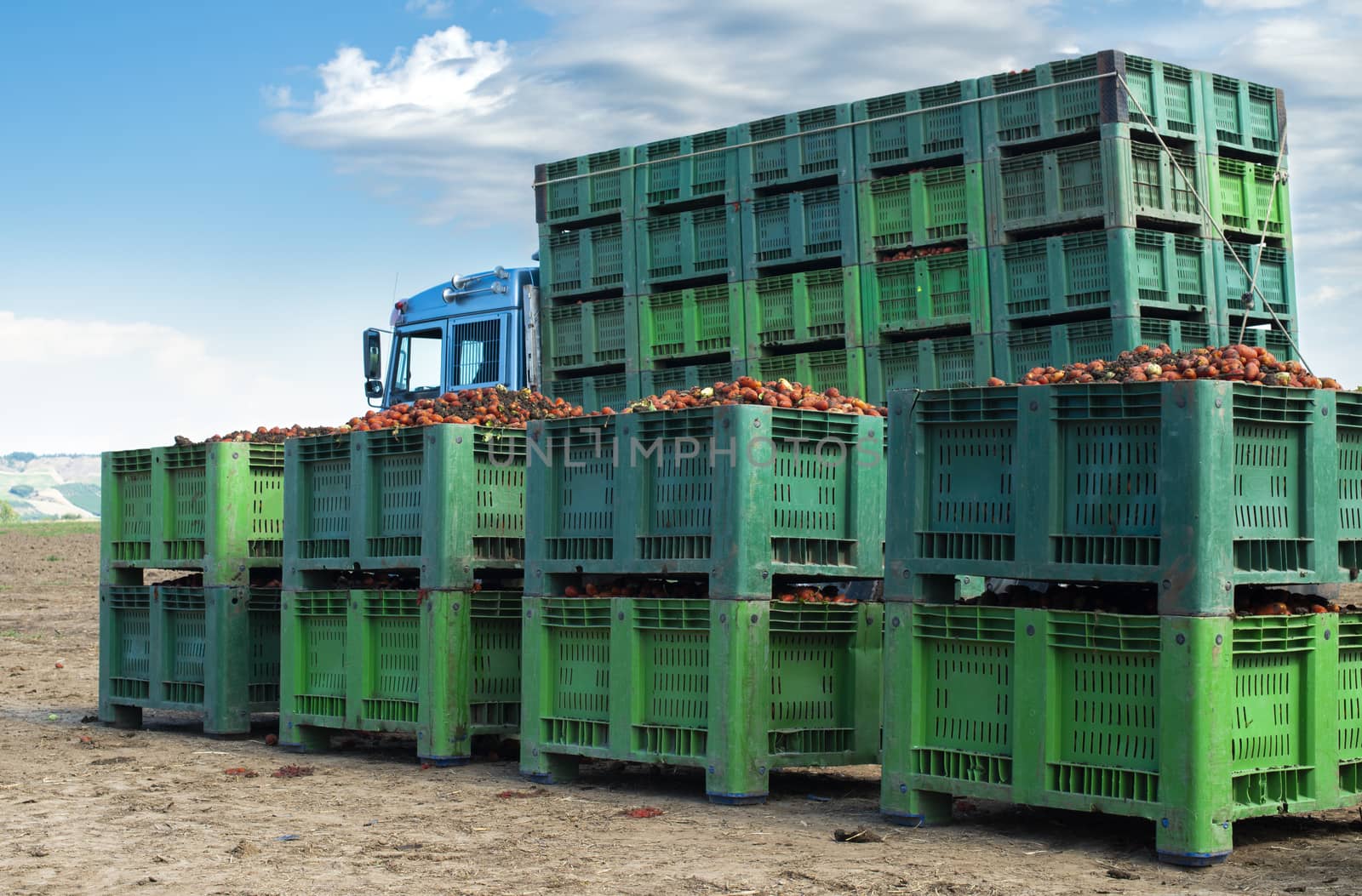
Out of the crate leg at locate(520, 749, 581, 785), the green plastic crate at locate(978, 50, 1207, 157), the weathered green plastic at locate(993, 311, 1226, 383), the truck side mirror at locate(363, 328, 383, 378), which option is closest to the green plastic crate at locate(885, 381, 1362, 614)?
the crate leg at locate(520, 749, 581, 785)

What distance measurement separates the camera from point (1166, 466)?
616cm

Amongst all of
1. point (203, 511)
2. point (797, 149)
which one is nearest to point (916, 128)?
point (797, 149)

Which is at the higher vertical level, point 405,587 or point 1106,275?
point 1106,275

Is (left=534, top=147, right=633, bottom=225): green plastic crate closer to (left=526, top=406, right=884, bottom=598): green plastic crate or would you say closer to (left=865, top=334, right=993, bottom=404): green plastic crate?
(left=865, top=334, right=993, bottom=404): green plastic crate

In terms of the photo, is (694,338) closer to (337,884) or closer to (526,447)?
(526,447)

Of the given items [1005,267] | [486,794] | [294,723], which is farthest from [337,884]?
[1005,267]

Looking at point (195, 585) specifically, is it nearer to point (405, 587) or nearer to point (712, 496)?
point (405, 587)

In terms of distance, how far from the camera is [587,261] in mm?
13812

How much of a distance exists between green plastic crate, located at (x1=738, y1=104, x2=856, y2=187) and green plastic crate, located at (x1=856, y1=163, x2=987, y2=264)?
35 centimetres

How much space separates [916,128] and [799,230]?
1229 mm

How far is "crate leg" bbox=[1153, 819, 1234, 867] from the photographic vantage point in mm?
6016

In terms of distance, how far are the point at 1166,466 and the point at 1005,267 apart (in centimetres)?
Answer: 506

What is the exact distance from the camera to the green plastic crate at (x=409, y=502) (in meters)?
9.10

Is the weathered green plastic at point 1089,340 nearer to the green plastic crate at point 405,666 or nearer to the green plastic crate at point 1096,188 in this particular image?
the green plastic crate at point 1096,188
